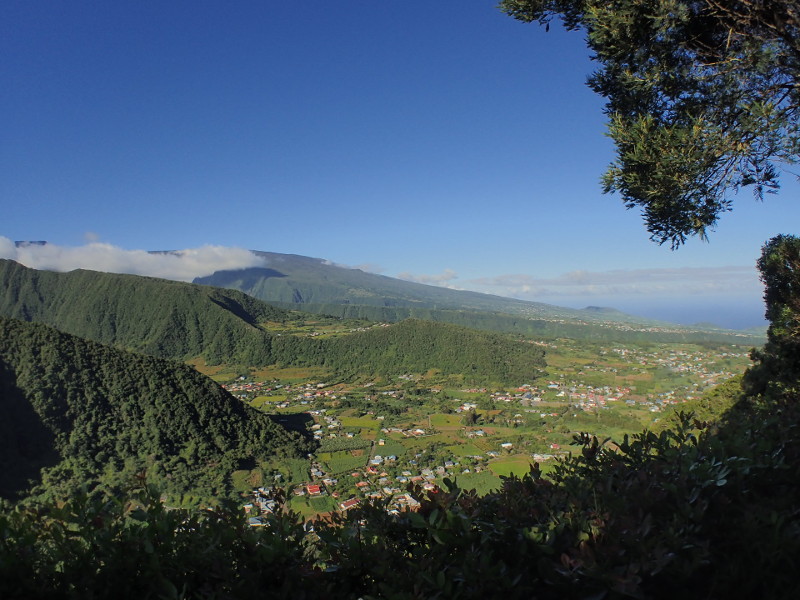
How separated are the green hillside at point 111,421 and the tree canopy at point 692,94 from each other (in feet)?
74.4

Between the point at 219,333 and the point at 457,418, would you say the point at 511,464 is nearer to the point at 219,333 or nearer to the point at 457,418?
the point at 457,418

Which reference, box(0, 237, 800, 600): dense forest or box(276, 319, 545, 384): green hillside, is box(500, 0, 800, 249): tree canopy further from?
box(276, 319, 545, 384): green hillside

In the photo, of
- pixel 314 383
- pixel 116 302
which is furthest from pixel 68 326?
pixel 314 383

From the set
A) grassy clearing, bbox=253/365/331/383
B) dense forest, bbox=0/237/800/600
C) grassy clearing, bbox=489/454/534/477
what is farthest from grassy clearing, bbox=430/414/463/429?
dense forest, bbox=0/237/800/600

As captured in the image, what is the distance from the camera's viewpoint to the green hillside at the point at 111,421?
22.7m

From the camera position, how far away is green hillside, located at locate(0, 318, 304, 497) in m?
22.7

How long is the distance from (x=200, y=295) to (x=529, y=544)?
367 feet

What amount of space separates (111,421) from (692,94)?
33163 millimetres

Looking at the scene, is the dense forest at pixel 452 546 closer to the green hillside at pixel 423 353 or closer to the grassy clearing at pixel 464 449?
the grassy clearing at pixel 464 449

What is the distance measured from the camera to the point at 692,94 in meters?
6.10

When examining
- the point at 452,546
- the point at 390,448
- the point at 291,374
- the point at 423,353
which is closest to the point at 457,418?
the point at 390,448

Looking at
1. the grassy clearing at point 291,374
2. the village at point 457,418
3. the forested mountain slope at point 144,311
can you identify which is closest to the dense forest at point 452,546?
the village at point 457,418

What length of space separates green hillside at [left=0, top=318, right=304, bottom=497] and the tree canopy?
22.7 m

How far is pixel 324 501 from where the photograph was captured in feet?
63.6
